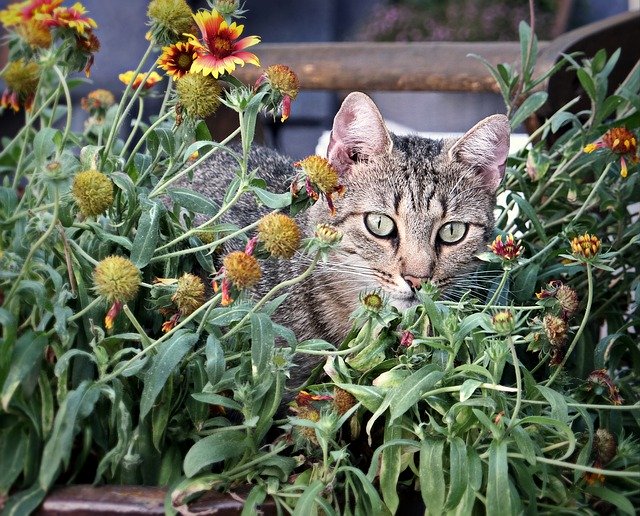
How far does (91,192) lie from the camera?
1.23 metres

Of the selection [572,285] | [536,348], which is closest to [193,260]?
[536,348]

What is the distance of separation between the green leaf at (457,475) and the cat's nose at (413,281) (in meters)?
0.51

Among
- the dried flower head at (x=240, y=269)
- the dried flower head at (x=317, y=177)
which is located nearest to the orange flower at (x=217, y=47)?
the dried flower head at (x=317, y=177)

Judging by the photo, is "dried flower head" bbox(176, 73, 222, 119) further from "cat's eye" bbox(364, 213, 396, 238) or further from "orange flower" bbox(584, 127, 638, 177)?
"orange flower" bbox(584, 127, 638, 177)

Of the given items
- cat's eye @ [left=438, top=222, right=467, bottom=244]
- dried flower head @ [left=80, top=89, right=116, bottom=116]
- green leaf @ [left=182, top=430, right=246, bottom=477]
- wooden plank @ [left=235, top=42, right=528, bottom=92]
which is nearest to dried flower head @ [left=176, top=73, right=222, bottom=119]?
green leaf @ [left=182, top=430, right=246, bottom=477]

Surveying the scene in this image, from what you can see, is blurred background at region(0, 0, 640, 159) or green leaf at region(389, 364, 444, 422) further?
blurred background at region(0, 0, 640, 159)

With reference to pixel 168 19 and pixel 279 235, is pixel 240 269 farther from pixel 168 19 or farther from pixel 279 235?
pixel 168 19

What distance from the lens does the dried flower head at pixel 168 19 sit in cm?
134

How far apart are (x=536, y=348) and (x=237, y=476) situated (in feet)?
1.58

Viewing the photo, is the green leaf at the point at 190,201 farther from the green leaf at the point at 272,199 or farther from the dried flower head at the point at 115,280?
the dried flower head at the point at 115,280

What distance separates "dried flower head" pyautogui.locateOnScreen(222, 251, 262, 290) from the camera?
1191 millimetres

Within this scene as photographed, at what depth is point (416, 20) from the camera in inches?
246

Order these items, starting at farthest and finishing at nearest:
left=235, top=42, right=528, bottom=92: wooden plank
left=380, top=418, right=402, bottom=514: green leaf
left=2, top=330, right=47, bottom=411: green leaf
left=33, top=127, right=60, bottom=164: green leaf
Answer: left=235, top=42, right=528, bottom=92: wooden plank
left=33, top=127, right=60, bottom=164: green leaf
left=380, top=418, right=402, bottom=514: green leaf
left=2, top=330, right=47, bottom=411: green leaf

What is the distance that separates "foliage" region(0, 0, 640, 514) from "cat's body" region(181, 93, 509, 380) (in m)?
0.28
